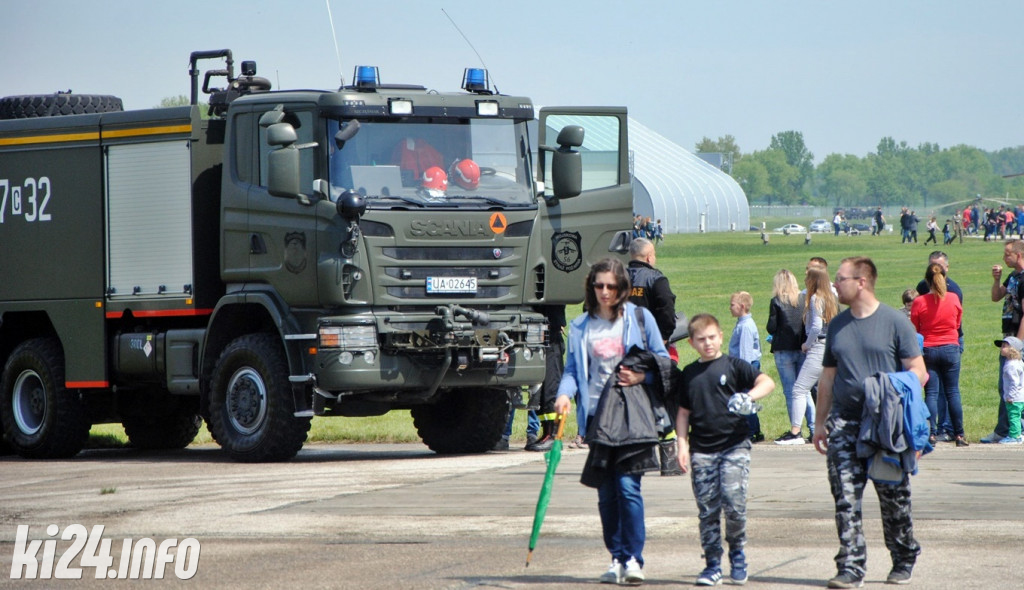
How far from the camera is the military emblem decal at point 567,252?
15.2 metres

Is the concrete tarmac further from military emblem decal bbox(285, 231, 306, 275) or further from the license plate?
military emblem decal bbox(285, 231, 306, 275)

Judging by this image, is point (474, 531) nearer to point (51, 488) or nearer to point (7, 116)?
point (51, 488)

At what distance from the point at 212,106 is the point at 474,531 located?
722 cm

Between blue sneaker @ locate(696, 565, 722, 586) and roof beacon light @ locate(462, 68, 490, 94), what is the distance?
8235mm

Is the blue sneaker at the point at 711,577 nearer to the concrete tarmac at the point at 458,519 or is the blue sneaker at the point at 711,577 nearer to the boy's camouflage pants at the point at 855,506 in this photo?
the concrete tarmac at the point at 458,519

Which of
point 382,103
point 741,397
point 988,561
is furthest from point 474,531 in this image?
point 382,103

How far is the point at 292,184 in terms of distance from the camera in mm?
13820

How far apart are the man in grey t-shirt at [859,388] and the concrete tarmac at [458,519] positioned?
11.3 inches

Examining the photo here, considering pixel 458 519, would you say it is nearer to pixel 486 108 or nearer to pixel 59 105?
pixel 486 108

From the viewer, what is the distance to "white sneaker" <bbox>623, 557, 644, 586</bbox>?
25.6 ft

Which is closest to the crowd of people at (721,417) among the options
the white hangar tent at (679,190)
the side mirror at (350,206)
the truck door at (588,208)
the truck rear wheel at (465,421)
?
the side mirror at (350,206)

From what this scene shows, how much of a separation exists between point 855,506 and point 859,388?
0.60 meters

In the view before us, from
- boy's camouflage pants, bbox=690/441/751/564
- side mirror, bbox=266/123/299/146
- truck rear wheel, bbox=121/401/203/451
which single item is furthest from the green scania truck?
boy's camouflage pants, bbox=690/441/751/564

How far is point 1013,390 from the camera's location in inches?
597
